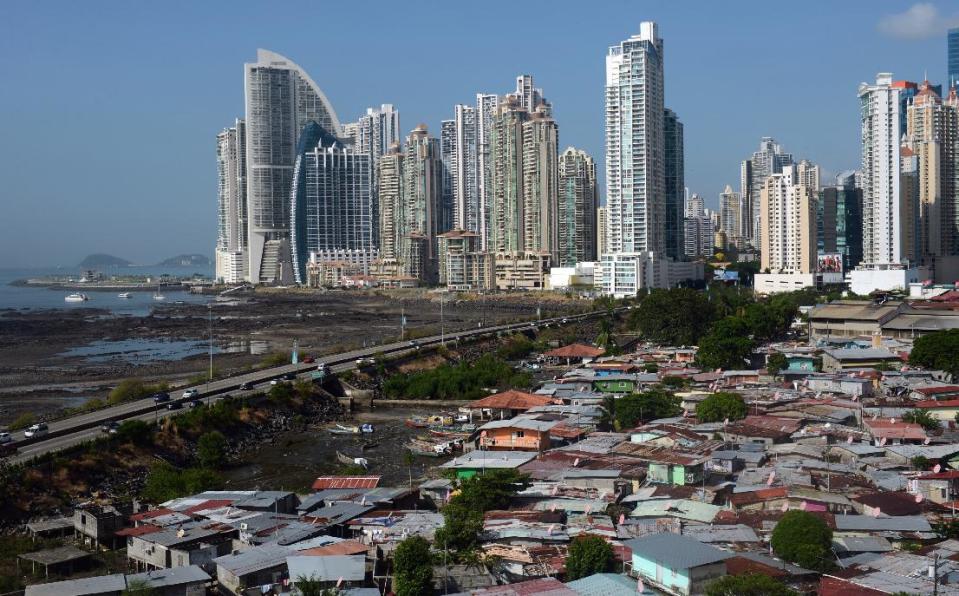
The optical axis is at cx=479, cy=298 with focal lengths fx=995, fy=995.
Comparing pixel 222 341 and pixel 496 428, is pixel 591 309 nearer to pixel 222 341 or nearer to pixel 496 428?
pixel 222 341

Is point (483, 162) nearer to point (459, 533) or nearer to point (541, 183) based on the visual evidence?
point (541, 183)

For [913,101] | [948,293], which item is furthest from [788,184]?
[948,293]

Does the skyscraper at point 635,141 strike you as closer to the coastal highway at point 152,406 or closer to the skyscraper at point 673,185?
the skyscraper at point 673,185

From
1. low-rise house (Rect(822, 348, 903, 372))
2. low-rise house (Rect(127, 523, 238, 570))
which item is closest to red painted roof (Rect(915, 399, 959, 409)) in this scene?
low-rise house (Rect(822, 348, 903, 372))

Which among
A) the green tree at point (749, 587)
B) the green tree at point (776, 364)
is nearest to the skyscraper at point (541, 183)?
the green tree at point (776, 364)

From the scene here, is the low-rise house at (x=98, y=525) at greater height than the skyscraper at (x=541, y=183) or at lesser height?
lesser
